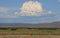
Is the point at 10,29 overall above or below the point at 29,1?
below

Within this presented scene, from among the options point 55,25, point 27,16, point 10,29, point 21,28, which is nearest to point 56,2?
point 55,25

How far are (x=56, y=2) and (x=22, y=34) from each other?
2.31ft

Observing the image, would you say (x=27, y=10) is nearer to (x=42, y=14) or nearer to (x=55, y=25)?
(x=42, y=14)

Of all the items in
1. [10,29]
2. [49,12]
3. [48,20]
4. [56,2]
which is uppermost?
[56,2]

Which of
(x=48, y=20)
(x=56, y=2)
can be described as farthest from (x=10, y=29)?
(x=56, y=2)

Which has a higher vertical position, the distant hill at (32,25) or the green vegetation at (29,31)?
the distant hill at (32,25)

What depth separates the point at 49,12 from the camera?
192 cm

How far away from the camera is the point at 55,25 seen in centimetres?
192

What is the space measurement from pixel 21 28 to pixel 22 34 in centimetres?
9

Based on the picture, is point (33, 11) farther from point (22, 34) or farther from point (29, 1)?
point (22, 34)

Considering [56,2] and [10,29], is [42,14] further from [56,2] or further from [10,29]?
[10,29]

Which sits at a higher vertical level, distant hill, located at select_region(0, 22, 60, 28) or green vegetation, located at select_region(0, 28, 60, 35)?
distant hill, located at select_region(0, 22, 60, 28)

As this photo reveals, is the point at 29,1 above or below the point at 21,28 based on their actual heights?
above

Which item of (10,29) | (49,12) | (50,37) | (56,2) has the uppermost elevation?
(56,2)
